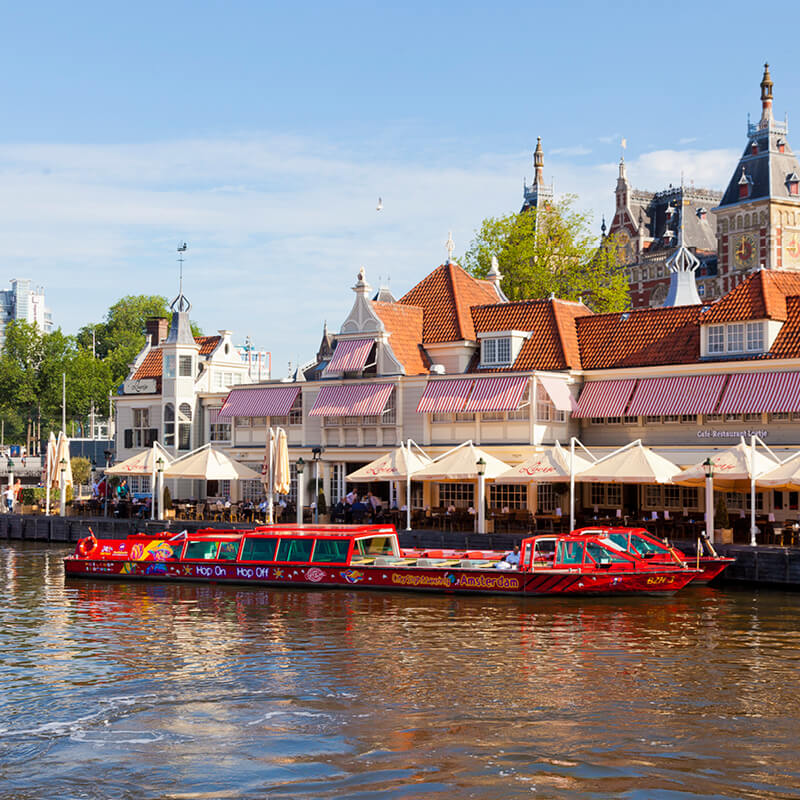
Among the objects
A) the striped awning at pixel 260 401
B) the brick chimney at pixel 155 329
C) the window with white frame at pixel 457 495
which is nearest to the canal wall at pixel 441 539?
the window with white frame at pixel 457 495

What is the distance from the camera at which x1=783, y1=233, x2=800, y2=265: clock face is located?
362 feet

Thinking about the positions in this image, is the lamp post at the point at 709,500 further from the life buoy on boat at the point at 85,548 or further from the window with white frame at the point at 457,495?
the life buoy on boat at the point at 85,548

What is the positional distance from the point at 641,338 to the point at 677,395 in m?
4.60

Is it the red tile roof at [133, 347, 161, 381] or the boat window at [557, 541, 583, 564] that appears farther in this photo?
the red tile roof at [133, 347, 161, 381]

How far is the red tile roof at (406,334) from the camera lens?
2159 inches

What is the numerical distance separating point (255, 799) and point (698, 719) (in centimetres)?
842

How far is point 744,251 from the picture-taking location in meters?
112

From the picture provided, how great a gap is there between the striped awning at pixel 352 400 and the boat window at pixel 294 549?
1403 cm

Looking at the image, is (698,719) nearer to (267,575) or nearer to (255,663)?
(255,663)

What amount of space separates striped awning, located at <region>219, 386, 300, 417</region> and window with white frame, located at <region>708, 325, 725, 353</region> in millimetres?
20332

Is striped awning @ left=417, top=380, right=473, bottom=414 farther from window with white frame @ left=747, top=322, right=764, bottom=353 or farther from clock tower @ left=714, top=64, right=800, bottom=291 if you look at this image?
clock tower @ left=714, top=64, right=800, bottom=291

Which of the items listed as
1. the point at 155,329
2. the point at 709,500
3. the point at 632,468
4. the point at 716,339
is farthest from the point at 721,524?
the point at 155,329

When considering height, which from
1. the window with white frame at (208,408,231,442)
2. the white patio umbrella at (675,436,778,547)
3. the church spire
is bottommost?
the white patio umbrella at (675,436,778,547)

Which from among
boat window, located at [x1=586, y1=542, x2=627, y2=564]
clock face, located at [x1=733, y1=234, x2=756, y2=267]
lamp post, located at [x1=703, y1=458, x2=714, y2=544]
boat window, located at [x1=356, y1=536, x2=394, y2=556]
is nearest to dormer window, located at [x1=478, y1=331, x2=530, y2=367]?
lamp post, located at [x1=703, y1=458, x2=714, y2=544]
